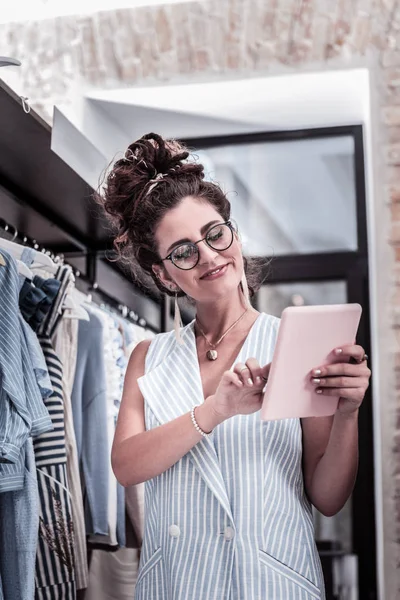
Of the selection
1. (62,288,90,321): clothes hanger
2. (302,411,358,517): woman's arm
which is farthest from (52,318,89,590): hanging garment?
(302,411,358,517): woman's arm

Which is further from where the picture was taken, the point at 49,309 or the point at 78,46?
the point at 78,46

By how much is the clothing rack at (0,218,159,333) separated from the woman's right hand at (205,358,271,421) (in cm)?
126

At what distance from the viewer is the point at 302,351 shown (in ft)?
4.16

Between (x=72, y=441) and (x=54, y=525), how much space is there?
0.30 meters

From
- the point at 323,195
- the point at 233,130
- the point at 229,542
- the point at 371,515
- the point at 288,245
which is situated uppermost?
the point at 233,130

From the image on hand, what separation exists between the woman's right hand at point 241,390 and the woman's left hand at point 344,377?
9 centimetres

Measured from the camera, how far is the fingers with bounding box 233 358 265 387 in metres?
1.28

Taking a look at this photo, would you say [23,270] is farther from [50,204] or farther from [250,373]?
[250,373]

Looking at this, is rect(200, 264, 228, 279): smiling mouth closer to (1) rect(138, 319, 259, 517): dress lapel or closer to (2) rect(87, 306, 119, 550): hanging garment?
(1) rect(138, 319, 259, 517): dress lapel

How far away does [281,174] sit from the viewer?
4.25m

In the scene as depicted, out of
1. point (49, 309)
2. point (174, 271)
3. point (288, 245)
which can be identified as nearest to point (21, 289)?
point (49, 309)

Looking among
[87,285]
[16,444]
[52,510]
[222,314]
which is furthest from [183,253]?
[87,285]

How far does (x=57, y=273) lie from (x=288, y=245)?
2130mm

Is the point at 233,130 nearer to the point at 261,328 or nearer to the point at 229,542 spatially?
the point at 261,328
